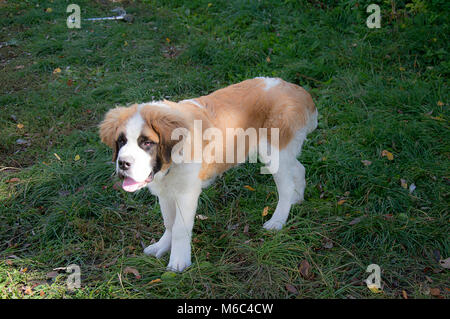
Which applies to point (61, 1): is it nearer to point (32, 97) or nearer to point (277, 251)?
point (32, 97)

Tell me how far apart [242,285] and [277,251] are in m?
0.48

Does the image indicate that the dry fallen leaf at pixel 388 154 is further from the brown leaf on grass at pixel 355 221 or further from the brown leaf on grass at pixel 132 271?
the brown leaf on grass at pixel 132 271

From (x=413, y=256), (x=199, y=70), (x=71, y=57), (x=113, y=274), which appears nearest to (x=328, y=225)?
(x=413, y=256)

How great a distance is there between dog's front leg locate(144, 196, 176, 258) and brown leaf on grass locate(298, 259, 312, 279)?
4.06 ft

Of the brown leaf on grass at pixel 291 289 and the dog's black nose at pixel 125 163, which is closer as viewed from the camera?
the dog's black nose at pixel 125 163

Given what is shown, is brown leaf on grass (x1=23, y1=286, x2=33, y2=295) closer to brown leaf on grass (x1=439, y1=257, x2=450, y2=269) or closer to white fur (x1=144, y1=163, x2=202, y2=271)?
white fur (x1=144, y1=163, x2=202, y2=271)

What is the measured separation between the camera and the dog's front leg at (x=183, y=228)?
10.7 ft

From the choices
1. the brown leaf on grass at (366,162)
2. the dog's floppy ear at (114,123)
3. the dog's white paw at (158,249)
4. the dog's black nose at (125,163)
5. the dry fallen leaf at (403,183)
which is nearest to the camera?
the dog's black nose at (125,163)

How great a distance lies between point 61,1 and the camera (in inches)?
416

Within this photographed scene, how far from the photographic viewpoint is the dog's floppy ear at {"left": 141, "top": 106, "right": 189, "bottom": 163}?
9.57ft

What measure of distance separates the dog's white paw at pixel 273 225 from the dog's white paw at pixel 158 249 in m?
1.00

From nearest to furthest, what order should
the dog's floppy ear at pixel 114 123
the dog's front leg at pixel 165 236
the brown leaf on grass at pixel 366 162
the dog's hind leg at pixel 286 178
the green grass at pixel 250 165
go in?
1. the dog's floppy ear at pixel 114 123
2. the green grass at pixel 250 165
3. the dog's front leg at pixel 165 236
4. the dog's hind leg at pixel 286 178
5. the brown leaf on grass at pixel 366 162

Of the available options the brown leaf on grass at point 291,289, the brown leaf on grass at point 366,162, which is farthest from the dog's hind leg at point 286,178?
the brown leaf on grass at point 366,162

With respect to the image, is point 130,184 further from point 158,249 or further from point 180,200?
point 158,249
